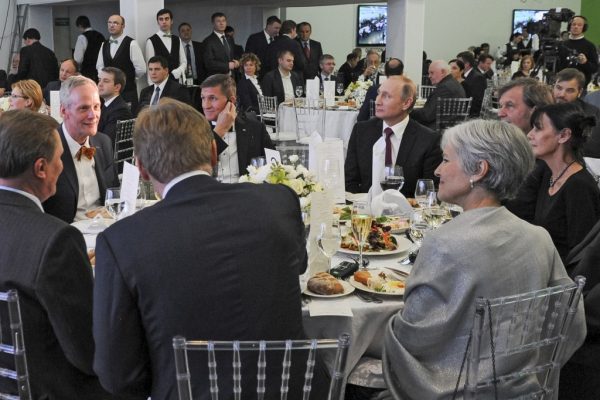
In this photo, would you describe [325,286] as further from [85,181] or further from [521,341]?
[85,181]

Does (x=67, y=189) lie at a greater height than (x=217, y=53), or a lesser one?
lesser

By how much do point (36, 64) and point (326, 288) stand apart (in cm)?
917

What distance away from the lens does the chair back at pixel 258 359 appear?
5.02 ft

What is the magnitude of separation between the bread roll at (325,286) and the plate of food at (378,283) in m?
0.08

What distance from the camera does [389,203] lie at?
332 cm

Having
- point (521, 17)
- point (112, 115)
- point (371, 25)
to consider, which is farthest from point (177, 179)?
point (521, 17)

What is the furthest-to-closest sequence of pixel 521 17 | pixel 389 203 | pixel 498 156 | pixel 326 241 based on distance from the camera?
1. pixel 521 17
2. pixel 389 203
3. pixel 326 241
4. pixel 498 156

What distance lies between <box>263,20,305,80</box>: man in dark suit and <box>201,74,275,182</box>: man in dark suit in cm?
595

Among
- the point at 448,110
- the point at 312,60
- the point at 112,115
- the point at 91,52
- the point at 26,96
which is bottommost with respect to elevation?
the point at 448,110

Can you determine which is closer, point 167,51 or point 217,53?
point 167,51

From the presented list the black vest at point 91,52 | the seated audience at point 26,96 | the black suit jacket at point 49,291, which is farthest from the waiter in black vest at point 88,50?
the black suit jacket at point 49,291

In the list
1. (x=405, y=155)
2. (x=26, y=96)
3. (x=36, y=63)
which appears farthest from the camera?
(x=36, y=63)

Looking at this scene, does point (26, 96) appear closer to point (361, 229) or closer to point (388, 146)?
point (388, 146)

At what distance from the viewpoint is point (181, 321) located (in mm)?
1706
